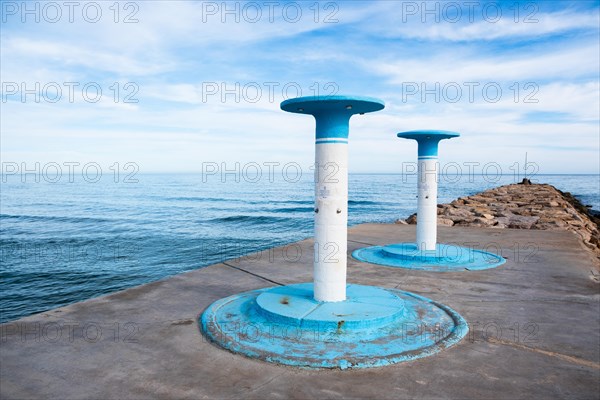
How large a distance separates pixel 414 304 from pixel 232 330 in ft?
8.13

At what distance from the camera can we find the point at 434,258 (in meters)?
9.29

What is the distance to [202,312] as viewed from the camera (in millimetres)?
6195

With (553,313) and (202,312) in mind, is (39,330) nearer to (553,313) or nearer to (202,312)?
(202,312)

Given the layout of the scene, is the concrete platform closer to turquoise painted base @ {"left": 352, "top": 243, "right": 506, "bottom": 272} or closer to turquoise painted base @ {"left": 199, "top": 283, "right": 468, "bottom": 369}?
turquoise painted base @ {"left": 199, "top": 283, "right": 468, "bottom": 369}

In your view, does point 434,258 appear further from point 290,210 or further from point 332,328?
point 290,210

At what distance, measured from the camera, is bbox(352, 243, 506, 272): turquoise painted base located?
8.91m

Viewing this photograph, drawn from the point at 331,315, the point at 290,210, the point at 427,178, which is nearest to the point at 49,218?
the point at 290,210

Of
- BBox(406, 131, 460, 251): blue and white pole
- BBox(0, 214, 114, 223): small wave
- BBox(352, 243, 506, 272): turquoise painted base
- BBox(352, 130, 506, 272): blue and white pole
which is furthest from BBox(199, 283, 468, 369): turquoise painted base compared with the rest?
BBox(0, 214, 114, 223): small wave

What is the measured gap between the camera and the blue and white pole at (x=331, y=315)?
471cm

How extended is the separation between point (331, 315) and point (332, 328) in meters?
0.21

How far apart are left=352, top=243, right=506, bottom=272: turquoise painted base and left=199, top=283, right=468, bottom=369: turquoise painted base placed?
2731mm

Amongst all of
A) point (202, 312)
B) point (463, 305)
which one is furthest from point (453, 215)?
point (202, 312)

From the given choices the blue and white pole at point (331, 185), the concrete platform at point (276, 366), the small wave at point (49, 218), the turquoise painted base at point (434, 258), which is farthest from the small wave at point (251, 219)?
the blue and white pole at point (331, 185)

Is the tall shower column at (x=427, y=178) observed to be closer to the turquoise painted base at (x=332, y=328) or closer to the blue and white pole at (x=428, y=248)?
the blue and white pole at (x=428, y=248)
